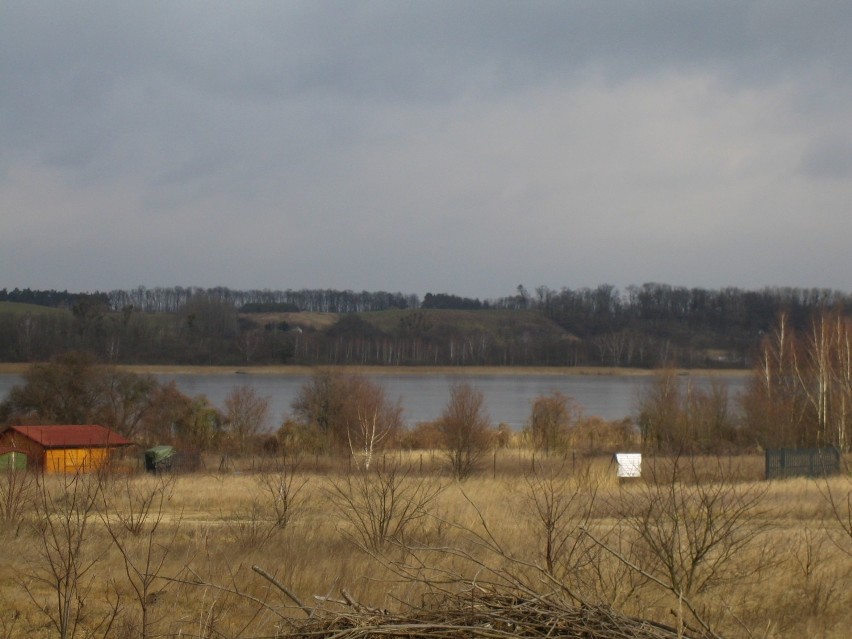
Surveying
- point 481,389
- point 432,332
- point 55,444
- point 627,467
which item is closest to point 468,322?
point 432,332

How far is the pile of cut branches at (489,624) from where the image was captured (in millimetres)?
3396

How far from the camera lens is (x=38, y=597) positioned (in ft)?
27.6

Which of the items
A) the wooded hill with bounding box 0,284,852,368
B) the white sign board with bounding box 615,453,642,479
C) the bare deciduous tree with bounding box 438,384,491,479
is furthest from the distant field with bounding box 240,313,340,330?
the white sign board with bounding box 615,453,642,479

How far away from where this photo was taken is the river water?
5184 centimetres

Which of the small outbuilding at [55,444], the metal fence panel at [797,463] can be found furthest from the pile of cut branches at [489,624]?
the small outbuilding at [55,444]

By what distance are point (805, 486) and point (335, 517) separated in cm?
1322

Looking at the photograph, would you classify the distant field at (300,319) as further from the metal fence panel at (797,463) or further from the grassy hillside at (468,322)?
the metal fence panel at (797,463)

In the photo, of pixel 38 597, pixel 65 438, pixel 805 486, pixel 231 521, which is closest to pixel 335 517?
pixel 231 521

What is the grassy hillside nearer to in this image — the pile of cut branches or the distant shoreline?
the distant shoreline

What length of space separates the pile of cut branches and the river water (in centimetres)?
3597

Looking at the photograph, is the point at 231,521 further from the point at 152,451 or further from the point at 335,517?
the point at 152,451

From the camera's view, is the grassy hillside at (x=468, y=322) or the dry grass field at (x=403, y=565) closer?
the dry grass field at (x=403, y=565)

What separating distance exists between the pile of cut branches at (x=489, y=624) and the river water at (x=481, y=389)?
35973 mm

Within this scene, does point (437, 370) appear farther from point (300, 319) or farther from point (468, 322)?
point (300, 319)
